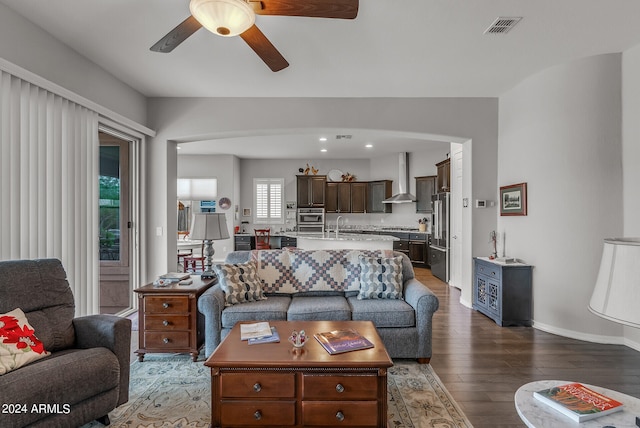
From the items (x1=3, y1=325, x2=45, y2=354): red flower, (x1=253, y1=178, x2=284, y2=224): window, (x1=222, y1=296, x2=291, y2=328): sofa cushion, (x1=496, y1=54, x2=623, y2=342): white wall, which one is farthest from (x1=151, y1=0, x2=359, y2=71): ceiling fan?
(x1=253, y1=178, x2=284, y2=224): window

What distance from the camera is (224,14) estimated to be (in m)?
1.86

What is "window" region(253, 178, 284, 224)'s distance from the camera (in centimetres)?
934

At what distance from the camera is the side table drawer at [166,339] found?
2.97 m

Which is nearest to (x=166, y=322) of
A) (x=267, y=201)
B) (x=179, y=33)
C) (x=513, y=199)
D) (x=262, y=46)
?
(x=179, y=33)

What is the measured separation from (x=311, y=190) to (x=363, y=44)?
6.03 m

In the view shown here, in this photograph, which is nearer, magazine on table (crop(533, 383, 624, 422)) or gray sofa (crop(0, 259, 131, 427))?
magazine on table (crop(533, 383, 624, 422))

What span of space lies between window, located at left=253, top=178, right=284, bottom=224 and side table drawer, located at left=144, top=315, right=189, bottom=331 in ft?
21.0

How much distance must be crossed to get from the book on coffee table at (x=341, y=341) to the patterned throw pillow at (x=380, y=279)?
0.97 metres

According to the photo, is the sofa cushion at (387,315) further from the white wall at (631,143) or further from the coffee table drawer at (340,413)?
the white wall at (631,143)

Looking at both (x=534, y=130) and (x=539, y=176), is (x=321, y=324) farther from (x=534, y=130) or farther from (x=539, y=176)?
(x=534, y=130)

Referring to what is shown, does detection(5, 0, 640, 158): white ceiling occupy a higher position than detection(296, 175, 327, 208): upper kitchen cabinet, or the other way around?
detection(5, 0, 640, 158): white ceiling

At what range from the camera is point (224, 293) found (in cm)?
310

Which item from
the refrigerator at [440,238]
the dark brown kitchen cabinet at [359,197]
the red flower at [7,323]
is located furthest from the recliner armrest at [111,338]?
the dark brown kitchen cabinet at [359,197]

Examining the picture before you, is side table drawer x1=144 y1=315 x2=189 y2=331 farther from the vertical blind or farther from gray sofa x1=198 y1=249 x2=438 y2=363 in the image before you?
the vertical blind
